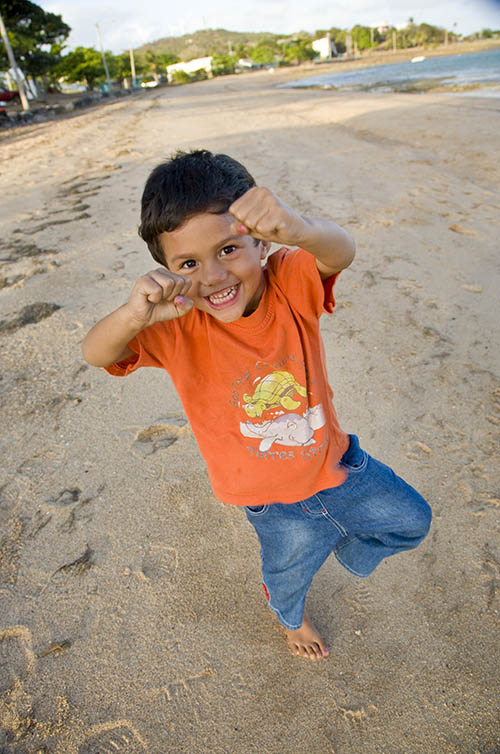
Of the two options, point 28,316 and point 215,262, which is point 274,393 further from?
point 28,316

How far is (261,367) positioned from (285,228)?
41cm

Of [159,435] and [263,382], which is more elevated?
[263,382]

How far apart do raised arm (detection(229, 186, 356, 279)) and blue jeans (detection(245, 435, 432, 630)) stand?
0.59 metres

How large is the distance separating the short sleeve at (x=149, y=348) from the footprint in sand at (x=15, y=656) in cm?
99

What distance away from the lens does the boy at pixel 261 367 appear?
1.21 meters

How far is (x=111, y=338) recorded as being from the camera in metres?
1.21

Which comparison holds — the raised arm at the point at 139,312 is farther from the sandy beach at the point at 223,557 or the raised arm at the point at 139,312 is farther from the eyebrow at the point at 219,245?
the sandy beach at the point at 223,557

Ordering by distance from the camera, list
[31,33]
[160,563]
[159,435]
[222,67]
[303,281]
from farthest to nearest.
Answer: [222,67], [31,33], [159,435], [160,563], [303,281]

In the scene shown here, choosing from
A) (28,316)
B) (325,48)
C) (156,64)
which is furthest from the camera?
(325,48)

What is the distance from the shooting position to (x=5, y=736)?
1342mm

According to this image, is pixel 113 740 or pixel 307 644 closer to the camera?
pixel 113 740

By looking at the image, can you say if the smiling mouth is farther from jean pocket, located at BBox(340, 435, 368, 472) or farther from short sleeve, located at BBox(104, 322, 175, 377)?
jean pocket, located at BBox(340, 435, 368, 472)

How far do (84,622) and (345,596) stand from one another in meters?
0.92

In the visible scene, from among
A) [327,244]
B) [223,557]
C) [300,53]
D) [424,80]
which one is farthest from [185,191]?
[300,53]
